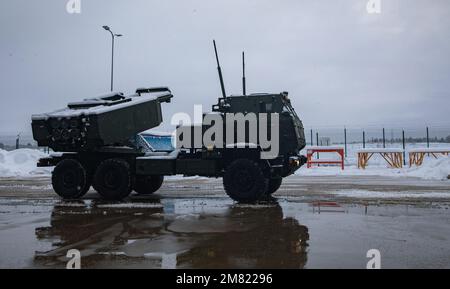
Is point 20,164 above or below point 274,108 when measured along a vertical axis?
below

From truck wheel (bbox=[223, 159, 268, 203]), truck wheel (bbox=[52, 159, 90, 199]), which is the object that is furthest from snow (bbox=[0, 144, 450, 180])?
truck wheel (bbox=[223, 159, 268, 203])

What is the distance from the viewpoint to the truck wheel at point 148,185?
12.4 m

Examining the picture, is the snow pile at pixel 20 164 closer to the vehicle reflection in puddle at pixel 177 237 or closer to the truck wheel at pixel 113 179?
the truck wheel at pixel 113 179

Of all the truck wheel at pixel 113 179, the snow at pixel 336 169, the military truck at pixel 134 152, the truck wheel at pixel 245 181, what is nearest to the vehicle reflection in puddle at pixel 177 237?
the truck wheel at pixel 245 181

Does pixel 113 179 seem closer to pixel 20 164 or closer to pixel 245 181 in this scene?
pixel 245 181

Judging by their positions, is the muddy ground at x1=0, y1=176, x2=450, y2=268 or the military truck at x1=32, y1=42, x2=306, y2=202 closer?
the muddy ground at x1=0, y1=176, x2=450, y2=268

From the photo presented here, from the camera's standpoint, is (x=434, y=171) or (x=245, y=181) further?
(x=434, y=171)

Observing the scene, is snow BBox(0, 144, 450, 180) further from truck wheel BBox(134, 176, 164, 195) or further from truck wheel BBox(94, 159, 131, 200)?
truck wheel BBox(94, 159, 131, 200)

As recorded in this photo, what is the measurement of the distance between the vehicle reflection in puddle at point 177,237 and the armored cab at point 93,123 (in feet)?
6.87

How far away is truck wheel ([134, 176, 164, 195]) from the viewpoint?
490 inches

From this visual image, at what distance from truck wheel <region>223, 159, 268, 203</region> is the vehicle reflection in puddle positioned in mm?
749

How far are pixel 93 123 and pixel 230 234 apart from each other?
572 centimetres

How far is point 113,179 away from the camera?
10.9m

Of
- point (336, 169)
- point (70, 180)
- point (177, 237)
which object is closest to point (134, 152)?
point (70, 180)
